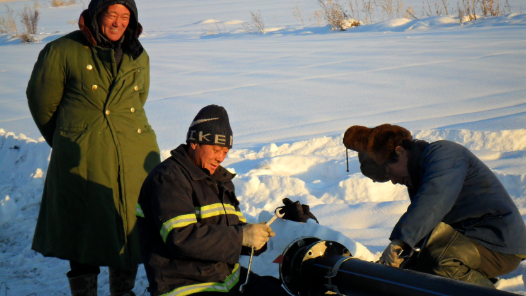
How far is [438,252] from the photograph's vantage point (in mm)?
2328

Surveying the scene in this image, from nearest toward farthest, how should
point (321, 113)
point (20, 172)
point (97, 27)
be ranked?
point (97, 27)
point (20, 172)
point (321, 113)

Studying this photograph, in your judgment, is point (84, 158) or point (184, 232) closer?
point (184, 232)

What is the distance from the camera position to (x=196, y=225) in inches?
78.0

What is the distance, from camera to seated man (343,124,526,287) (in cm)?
219

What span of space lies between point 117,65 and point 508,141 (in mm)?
4021

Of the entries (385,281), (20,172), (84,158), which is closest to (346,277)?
(385,281)

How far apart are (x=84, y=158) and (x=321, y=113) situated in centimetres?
486

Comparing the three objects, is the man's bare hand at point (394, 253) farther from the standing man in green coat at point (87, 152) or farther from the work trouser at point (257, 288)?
the standing man in green coat at point (87, 152)

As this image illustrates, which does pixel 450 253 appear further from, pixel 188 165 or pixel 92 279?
pixel 92 279

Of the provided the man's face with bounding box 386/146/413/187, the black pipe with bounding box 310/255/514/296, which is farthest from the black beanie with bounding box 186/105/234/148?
the man's face with bounding box 386/146/413/187

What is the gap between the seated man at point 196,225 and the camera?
1.97 m

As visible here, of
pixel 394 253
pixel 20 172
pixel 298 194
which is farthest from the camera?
pixel 20 172

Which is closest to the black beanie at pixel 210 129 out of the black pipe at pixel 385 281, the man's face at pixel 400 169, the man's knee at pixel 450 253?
the black pipe at pixel 385 281

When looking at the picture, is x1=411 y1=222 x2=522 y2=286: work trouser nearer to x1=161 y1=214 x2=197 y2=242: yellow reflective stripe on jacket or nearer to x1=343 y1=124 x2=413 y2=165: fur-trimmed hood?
x1=343 y1=124 x2=413 y2=165: fur-trimmed hood
